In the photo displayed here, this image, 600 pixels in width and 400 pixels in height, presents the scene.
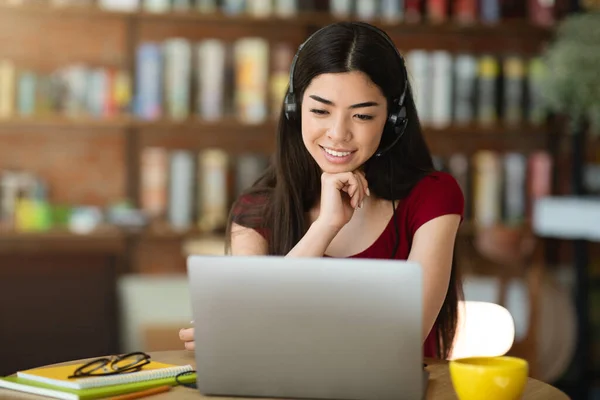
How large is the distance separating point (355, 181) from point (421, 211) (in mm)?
170

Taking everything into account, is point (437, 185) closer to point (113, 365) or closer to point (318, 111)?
point (318, 111)

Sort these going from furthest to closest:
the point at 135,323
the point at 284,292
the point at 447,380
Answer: the point at 135,323
the point at 447,380
the point at 284,292

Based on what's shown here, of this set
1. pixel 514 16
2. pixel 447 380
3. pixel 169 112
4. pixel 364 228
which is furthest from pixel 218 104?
pixel 447 380

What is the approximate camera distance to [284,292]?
1.08 meters

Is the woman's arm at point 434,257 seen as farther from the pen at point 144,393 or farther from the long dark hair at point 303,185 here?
the pen at point 144,393

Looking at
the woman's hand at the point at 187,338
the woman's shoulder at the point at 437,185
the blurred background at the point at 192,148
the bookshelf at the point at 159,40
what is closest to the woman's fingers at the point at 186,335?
the woman's hand at the point at 187,338

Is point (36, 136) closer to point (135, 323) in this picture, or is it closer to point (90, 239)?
point (90, 239)

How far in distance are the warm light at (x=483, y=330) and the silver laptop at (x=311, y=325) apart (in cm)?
64

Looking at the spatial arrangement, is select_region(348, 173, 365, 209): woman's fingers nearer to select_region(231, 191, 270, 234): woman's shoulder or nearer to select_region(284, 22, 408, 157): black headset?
select_region(284, 22, 408, 157): black headset

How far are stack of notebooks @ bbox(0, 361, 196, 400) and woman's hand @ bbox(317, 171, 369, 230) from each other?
0.38 meters

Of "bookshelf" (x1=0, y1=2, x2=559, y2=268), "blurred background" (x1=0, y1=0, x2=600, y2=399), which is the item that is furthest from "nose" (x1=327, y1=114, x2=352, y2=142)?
"bookshelf" (x1=0, y1=2, x2=559, y2=268)

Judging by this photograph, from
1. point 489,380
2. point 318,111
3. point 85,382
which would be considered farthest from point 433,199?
point 85,382

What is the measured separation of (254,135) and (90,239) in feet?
2.59

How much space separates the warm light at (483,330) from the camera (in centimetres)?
171
